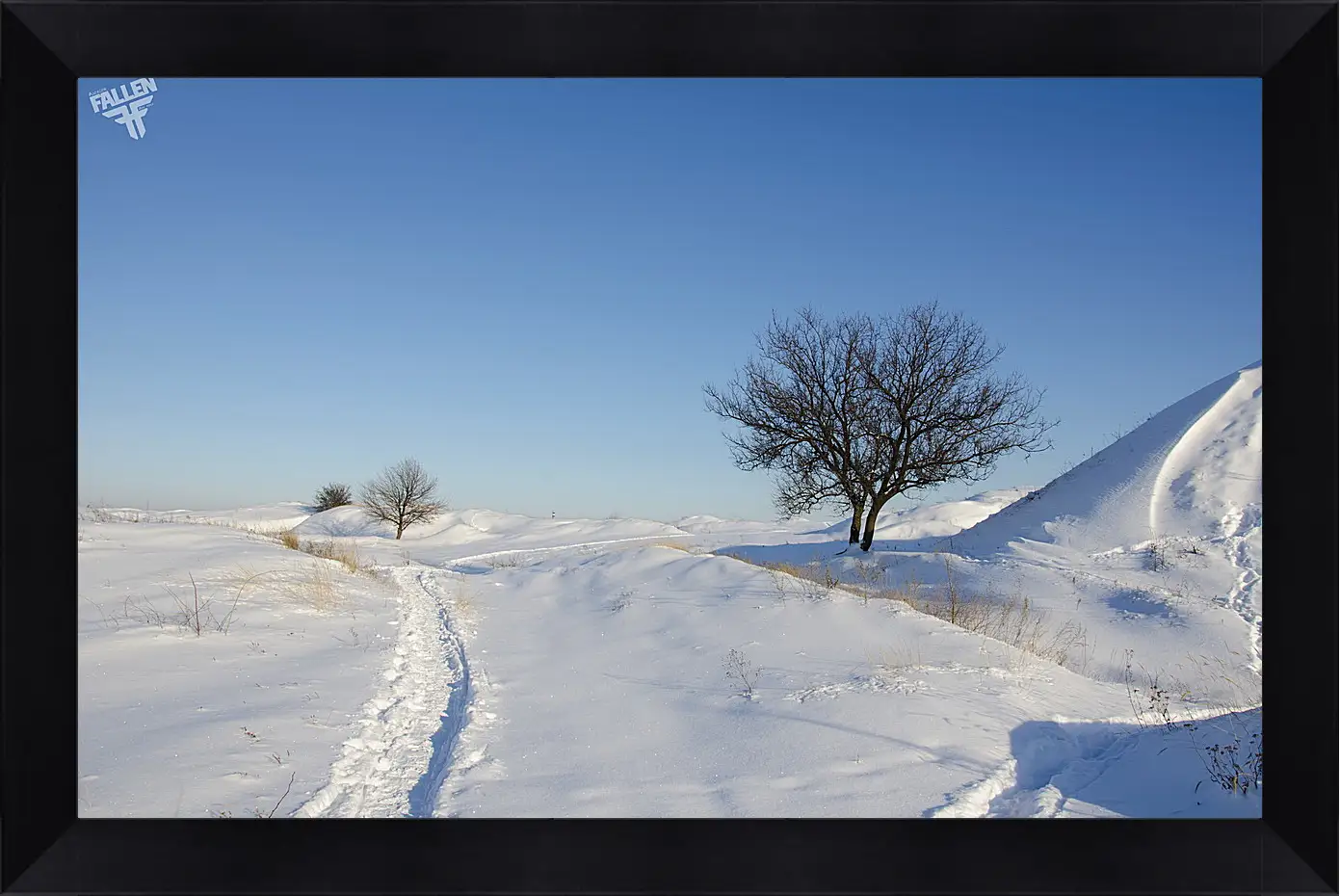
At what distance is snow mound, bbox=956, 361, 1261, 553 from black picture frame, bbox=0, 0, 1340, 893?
990cm

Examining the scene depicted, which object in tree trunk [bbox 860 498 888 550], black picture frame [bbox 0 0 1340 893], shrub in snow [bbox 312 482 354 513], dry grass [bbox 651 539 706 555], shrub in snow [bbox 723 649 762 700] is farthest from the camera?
shrub in snow [bbox 312 482 354 513]

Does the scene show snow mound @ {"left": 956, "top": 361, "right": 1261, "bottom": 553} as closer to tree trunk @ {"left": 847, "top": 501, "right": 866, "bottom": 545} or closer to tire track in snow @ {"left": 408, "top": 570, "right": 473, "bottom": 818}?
tree trunk @ {"left": 847, "top": 501, "right": 866, "bottom": 545}

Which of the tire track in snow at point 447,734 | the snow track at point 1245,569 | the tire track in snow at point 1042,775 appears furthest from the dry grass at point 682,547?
the tire track in snow at point 1042,775

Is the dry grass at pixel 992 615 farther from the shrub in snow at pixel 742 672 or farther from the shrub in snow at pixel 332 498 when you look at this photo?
the shrub in snow at pixel 332 498

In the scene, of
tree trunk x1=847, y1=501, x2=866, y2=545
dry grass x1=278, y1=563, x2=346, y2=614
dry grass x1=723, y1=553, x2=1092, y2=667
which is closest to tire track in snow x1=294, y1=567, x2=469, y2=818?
dry grass x1=278, y1=563, x2=346, y2=614

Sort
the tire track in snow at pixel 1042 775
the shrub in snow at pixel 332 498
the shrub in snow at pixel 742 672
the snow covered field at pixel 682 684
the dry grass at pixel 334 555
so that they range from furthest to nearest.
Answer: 1. the shrub in snow at pixel 332 498
2. the dry grass at pixel 334 555
3. the shrub in snow at pixel 742 672
4. the snow covered field at pixel 682 684
5. the tire track in snow at pixel 1042 775

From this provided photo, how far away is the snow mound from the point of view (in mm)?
10844

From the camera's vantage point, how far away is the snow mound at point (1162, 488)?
10.8m
